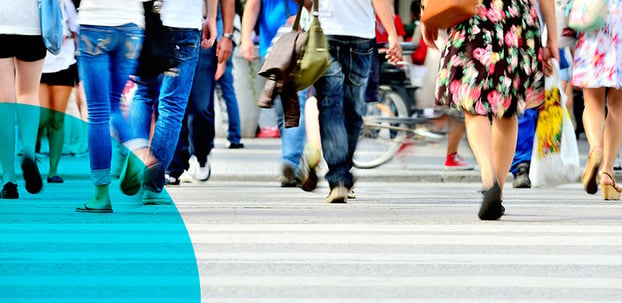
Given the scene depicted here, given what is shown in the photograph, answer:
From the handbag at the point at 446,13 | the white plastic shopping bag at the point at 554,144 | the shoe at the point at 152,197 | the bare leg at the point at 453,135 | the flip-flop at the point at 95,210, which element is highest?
the handbag at the point at 446,13

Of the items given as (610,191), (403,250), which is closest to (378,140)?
(610,191)

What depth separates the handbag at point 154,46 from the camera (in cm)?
799

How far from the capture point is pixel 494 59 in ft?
24.8

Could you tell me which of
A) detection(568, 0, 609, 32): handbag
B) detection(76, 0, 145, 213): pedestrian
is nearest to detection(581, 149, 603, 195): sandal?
detection(568, 0, 609, 32): handbag

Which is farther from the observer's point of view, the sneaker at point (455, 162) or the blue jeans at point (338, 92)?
the sneaker at point (455, 162)

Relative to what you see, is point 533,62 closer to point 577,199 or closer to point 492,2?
point 492,2

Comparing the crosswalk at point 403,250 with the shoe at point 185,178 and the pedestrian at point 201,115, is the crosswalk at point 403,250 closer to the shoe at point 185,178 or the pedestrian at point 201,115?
the pedestrian at point 201,115

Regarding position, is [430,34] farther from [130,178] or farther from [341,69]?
[130,178]

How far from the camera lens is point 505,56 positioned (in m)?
7.57

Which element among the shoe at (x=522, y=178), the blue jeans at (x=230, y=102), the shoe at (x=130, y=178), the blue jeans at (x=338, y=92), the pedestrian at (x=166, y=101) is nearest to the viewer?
the shoe at (x=130, y=178)

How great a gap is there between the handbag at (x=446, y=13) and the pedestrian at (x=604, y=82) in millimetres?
2174

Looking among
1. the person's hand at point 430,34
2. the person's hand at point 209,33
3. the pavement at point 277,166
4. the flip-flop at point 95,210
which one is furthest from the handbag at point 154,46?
the pavement at point 277,166

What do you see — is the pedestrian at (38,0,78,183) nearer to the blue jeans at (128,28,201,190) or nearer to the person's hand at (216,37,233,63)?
the person's hand at (216,37,233,63)

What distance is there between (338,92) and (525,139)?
9.39 feet
